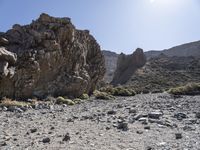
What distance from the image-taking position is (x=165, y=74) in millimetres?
75812

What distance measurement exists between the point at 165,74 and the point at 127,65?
8823 mm

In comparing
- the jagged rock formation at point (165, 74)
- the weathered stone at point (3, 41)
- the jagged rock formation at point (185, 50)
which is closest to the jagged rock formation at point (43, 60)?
the weathered stone at point (3, 41)

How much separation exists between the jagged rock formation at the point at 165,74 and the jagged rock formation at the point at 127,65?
1331 mm

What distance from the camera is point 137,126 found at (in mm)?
12469

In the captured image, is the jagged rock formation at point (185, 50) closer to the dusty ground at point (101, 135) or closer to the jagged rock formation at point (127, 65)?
the jagged rock formation at point (127, 65)

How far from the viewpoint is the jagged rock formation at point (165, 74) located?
213 ft

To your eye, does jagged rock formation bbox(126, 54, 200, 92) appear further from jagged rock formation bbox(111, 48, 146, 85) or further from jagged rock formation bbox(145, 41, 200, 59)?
jagged rock formation bbox(145, 41, 200, 59)

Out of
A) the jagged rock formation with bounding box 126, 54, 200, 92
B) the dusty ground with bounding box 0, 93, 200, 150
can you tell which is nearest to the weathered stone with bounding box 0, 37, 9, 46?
the dusty ground with bounding box 0, 93, 200, 150

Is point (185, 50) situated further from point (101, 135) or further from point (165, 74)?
point (101, 135)

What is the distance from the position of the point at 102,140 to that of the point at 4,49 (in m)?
16.8

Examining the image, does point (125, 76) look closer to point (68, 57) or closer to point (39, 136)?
point (68, 57)

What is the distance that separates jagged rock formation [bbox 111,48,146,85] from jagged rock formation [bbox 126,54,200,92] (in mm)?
1331

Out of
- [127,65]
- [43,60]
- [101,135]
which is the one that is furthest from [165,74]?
[101,135]

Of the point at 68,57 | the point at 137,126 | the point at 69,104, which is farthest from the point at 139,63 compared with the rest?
the point at 137,126
